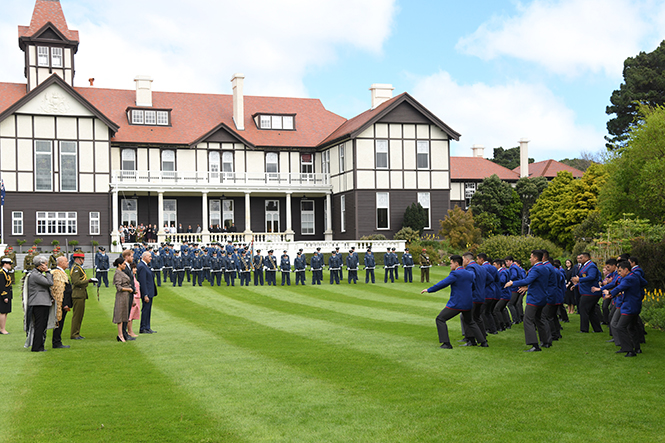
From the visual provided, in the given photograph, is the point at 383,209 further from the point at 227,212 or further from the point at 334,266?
the point at 334,266

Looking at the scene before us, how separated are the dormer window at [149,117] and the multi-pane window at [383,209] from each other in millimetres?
15908

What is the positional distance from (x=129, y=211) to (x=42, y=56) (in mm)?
12147

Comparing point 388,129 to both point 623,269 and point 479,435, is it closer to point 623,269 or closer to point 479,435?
point 623,269

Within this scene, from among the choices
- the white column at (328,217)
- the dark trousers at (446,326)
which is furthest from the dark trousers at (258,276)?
the white column at (328,217)

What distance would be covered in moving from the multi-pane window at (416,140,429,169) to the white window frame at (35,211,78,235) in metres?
22.9

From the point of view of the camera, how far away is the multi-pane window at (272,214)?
47406mm

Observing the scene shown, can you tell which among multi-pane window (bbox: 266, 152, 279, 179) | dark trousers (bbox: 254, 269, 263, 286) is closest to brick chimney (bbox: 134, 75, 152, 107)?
multi-pane window (bbox: 266, 152, 279, 179)

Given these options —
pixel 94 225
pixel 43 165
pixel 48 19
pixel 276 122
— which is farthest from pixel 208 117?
pixel 48 19

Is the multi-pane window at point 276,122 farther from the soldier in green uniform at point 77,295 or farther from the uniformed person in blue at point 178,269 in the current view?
the soldier in green uniform at point 77,295

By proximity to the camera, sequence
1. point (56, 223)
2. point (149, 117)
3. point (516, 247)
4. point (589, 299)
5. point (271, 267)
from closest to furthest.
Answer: point (589, 299) < point (271, 267) < point (516, 247) < point (56, 223) < point (149, 117)

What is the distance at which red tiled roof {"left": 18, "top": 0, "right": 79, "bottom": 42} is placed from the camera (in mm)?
43844

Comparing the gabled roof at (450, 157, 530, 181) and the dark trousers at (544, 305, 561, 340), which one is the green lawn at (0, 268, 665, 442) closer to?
the dark trousers at (544, 305, 561, 340)

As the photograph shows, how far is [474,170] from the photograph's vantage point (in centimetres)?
5741

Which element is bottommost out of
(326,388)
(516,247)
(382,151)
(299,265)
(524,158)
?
(326,388)
